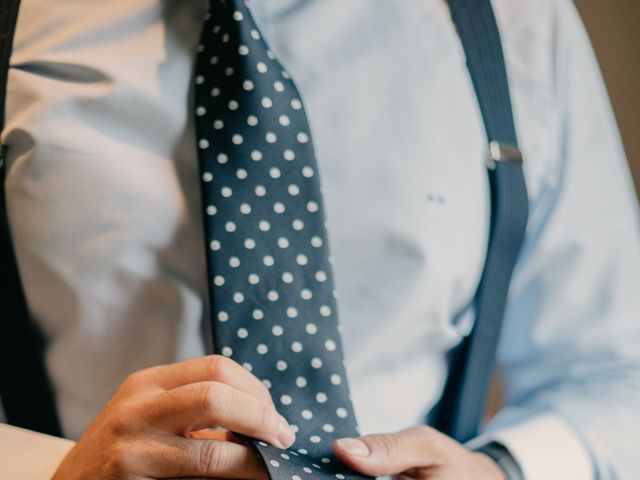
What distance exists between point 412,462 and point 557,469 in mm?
187

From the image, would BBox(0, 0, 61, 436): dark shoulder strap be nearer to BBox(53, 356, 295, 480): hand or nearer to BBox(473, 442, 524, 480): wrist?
BBox(53, 356, 295, 480): hand

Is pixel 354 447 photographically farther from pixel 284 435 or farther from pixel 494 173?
pixel 494 173

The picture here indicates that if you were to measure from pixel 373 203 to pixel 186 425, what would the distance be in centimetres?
23

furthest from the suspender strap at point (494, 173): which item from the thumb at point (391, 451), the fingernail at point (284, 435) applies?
the fingernail at point (284, 435)

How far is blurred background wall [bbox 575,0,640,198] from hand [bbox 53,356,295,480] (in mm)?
705

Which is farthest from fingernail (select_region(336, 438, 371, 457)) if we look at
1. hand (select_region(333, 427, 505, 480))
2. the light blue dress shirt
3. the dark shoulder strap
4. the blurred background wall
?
the blurred background wall

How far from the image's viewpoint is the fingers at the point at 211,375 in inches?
17.2

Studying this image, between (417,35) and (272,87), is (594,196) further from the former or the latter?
(272,87)

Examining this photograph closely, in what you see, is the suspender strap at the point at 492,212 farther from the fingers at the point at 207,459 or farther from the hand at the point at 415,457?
the fingers at the point at 207,459

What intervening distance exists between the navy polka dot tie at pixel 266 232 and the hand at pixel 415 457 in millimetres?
22

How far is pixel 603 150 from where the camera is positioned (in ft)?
2.20

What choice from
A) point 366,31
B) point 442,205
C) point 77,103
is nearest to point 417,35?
point 366,31

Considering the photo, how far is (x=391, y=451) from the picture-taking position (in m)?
0.48

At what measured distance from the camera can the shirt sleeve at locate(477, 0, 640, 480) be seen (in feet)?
2.09
